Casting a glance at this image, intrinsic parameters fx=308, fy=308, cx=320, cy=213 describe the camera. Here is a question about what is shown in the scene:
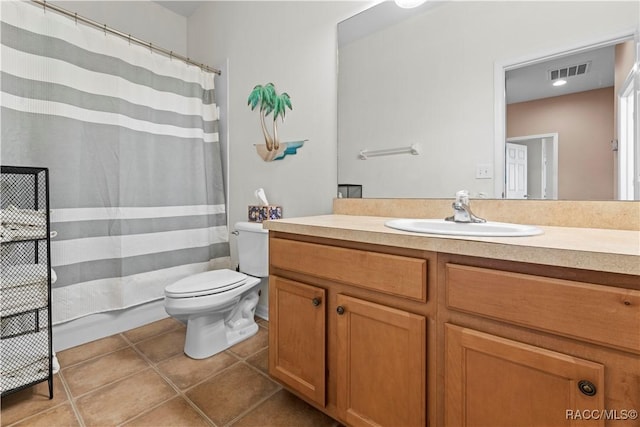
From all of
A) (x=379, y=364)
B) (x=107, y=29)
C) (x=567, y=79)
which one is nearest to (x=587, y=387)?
(x=379, y=364)

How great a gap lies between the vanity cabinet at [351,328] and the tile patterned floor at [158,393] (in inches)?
7.1

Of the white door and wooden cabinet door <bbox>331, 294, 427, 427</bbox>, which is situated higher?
the white door

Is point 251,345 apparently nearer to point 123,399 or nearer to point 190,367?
point 190,367

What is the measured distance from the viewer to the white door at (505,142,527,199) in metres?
1.25

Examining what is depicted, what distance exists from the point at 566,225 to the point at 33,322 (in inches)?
97.5

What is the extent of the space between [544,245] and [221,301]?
1496 mm

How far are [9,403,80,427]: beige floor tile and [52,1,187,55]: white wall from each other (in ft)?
8.02

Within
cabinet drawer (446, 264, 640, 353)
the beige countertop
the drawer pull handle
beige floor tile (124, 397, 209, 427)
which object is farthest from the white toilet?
the drawer pull handle

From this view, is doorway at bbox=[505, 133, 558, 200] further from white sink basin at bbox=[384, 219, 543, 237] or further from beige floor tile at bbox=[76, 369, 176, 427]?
beige floor tile at bbox=[76, 369, 176, 427]

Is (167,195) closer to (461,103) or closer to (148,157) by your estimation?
(148,157)

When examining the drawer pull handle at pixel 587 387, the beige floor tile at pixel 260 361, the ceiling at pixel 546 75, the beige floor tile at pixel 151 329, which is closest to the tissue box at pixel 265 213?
the beige floor tile at pixel 260 361

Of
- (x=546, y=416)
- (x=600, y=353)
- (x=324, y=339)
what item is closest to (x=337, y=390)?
(x=324, y=339)

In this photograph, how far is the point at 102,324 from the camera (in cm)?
200

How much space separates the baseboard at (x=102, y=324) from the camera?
1.84 metres
